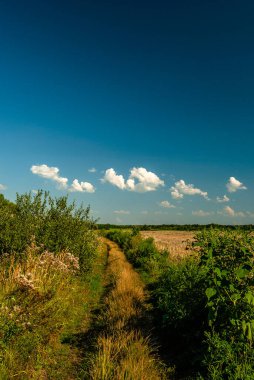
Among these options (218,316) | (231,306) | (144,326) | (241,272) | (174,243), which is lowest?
(144,326)

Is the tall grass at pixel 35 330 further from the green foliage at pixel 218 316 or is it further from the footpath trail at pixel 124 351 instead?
the green foliage at pixel 218 316

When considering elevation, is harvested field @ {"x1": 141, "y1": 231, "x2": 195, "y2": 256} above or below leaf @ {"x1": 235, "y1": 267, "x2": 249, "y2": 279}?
below

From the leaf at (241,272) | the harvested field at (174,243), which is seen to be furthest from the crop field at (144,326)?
the harvested field at (174,243)

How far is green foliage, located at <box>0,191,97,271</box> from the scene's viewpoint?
12.3 meters

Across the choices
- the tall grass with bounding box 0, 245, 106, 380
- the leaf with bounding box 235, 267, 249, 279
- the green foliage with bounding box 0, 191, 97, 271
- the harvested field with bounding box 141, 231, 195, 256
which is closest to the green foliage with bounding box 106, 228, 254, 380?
the leaf with bounding box 235, 267, 249, 279

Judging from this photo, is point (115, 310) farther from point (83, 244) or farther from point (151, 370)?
point (83, 244)

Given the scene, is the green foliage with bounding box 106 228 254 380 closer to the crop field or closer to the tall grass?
the crop field

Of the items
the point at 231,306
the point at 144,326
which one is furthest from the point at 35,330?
the point at 231,306

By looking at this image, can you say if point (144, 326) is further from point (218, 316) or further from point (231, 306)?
Answer: point (231, 306)

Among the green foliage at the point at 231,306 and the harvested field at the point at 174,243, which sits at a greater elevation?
the green foliage at the point at 231,306

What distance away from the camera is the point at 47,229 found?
14.0 m

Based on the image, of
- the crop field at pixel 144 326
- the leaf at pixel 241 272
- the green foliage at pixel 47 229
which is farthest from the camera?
the green foliage at pixel 47 229

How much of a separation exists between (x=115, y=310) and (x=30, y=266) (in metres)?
3.28

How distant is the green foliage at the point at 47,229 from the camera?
40.5ft
